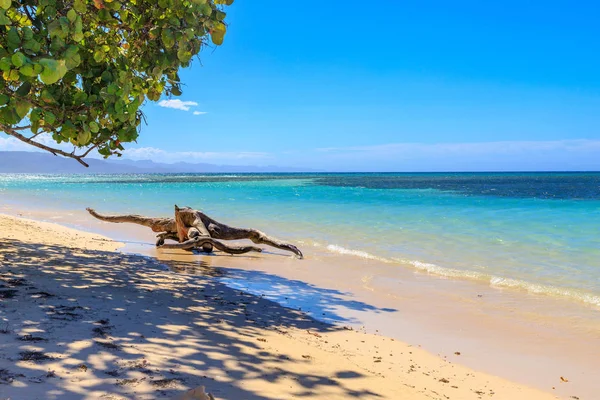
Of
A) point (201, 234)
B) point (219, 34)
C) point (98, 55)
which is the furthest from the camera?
point (201, 234)

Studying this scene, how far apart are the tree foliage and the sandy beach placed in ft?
6.87

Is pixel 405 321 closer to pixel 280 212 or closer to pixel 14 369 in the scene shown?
pixel 14 369

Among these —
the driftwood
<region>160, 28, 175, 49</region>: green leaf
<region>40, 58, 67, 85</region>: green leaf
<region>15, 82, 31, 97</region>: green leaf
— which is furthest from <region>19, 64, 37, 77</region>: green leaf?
the driftwood

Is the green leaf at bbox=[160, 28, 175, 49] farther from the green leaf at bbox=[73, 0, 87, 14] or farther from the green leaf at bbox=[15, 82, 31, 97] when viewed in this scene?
Result: the green leaf at bbox=[15, 82, 31, 97]

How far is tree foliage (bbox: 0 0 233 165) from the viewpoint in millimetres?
4402

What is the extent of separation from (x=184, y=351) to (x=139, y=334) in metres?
0.67

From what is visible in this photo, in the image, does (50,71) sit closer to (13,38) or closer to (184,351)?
(13,38)

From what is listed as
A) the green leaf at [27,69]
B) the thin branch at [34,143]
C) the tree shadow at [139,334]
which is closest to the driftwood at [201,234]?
the tree shadow at [139,334]

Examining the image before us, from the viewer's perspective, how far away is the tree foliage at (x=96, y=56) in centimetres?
440

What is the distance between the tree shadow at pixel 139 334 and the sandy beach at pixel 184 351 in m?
0.01

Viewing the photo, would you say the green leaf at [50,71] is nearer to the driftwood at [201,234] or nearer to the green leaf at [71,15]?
the green leaf at [71,15]

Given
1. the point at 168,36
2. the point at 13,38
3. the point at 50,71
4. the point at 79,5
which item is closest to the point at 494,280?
the point at 168,36

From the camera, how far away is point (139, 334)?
189 inches

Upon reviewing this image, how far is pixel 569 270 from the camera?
1118cm
